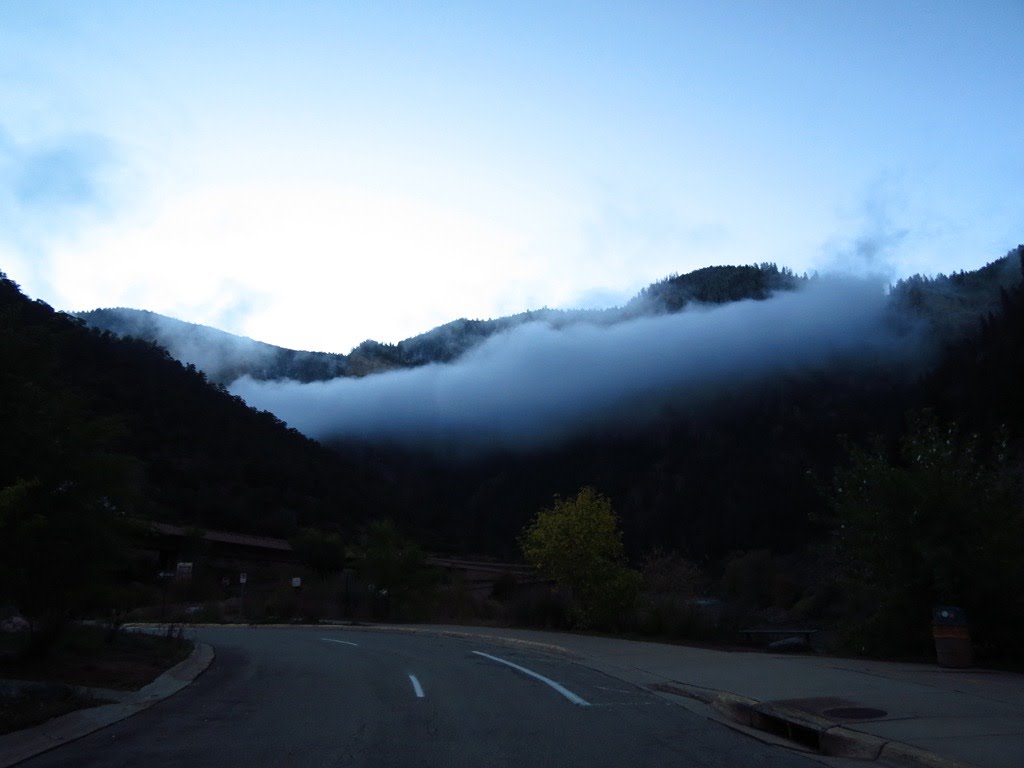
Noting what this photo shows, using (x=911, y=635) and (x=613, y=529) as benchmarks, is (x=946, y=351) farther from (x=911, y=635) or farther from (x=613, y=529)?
(x=911, y=635)

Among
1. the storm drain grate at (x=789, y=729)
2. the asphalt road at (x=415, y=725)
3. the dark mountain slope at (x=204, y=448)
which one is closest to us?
the asphalt road at (x=415, y=725)

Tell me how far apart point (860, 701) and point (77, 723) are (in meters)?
9.62

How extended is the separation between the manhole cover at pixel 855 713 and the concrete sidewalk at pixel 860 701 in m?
0.01

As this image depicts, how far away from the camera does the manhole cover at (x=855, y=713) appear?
10484 mm

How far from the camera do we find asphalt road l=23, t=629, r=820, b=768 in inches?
365

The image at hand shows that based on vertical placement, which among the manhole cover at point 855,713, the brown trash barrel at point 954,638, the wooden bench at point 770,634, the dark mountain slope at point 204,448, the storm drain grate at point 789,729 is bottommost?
the wooden bench at point 770,634

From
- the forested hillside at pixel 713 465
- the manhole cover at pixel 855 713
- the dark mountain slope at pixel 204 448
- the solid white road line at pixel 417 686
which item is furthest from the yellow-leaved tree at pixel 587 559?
the dark mountain slope at pixel 204 448

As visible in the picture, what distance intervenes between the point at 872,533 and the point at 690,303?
111155 mm

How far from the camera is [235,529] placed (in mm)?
76750

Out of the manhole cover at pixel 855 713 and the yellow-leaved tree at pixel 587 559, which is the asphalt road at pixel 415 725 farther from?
the yellow-leaved tree at pixel 587 559

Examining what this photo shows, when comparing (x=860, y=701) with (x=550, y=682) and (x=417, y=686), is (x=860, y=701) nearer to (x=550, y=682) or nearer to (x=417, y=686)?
(x=550, y=682)

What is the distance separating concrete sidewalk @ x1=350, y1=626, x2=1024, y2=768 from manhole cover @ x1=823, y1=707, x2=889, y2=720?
0.01 metres

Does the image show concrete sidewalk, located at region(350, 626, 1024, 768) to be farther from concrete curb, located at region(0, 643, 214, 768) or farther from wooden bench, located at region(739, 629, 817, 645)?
concrete curb, located at region(0, 643, 214, 768)

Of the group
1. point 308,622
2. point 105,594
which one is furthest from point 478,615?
point 105,594
